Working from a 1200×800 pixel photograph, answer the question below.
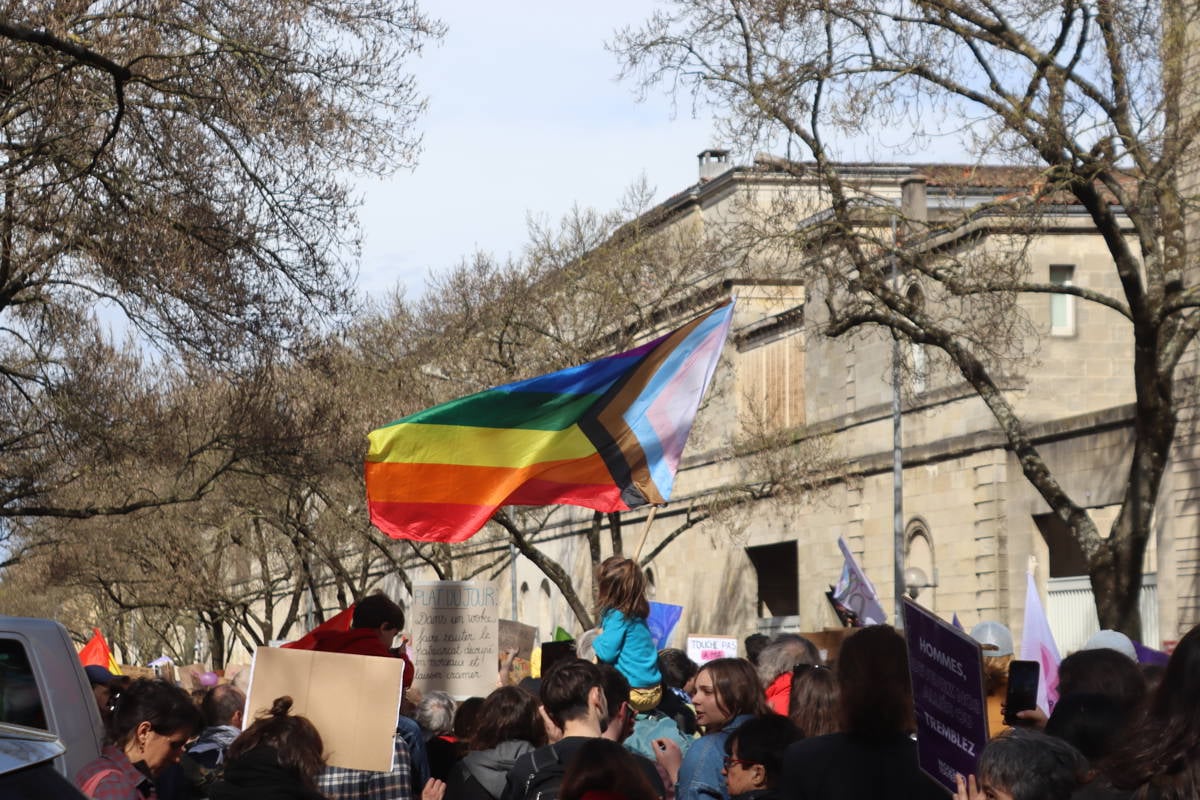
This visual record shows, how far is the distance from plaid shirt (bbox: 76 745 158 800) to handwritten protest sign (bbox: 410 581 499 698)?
7436 millimetres

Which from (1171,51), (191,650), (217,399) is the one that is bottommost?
(191,650)

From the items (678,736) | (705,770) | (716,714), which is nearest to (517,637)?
(678,736)

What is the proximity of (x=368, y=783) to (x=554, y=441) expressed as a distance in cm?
504

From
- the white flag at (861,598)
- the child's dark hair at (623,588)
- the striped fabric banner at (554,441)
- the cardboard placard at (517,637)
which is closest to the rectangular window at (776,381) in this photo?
the cardboard placard at (517,637)

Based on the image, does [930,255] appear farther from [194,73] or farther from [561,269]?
[561,269]

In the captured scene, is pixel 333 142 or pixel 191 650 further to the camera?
pixel 191 650

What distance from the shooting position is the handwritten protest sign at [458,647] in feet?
45.3

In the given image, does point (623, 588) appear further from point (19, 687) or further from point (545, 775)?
point (19, 687)

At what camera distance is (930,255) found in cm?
1778

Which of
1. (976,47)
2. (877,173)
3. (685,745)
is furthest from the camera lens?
(877,173)

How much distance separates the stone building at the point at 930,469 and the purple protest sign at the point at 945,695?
1936 centimetres

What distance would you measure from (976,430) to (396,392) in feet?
37.6

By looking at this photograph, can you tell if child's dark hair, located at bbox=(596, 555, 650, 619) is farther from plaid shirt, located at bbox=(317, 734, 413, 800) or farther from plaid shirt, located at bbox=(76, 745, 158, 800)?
plaid shirt, located at bbox=(76, 745, 158, 800)

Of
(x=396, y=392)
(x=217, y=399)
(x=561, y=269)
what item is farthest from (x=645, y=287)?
(x=217, y=399)
